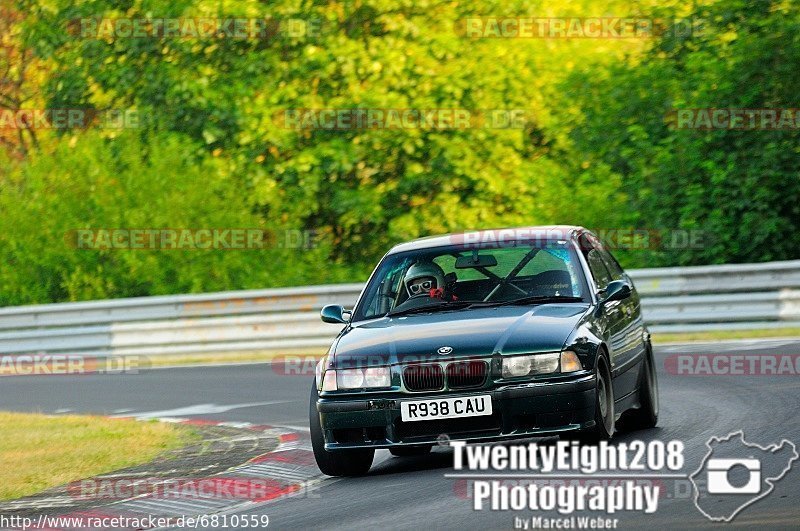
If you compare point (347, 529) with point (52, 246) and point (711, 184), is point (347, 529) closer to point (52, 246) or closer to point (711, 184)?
point (711, 184)

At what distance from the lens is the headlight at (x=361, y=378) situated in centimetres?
949

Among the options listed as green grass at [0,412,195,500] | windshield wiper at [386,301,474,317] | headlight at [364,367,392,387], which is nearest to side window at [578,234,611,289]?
windshield wiper at [386,301,474,317]

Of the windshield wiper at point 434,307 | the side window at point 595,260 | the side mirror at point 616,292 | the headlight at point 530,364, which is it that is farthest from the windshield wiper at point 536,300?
the headlight at point 530,364

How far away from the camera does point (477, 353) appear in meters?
9.33

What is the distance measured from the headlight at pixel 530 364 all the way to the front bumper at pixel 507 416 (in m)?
0.08

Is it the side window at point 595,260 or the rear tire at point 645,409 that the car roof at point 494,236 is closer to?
the side window at point 595,260

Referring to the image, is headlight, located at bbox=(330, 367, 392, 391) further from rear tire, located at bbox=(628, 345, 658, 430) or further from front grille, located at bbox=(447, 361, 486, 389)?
rear tire, located at bbox=(628, 345, 658, 430)

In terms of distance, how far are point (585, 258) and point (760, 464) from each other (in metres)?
2.44

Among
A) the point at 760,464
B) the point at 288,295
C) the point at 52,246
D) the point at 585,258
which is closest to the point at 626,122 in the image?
the point at 288,295

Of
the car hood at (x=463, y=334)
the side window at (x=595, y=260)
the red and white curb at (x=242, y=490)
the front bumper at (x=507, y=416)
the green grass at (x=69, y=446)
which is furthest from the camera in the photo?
the side window at (x=595, y=260)

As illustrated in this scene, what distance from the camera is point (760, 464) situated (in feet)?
29.3

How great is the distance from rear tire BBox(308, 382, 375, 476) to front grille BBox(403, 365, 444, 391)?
611 mm

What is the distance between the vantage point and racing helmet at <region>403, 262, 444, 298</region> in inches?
426

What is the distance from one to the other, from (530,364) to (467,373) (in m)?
0.37
